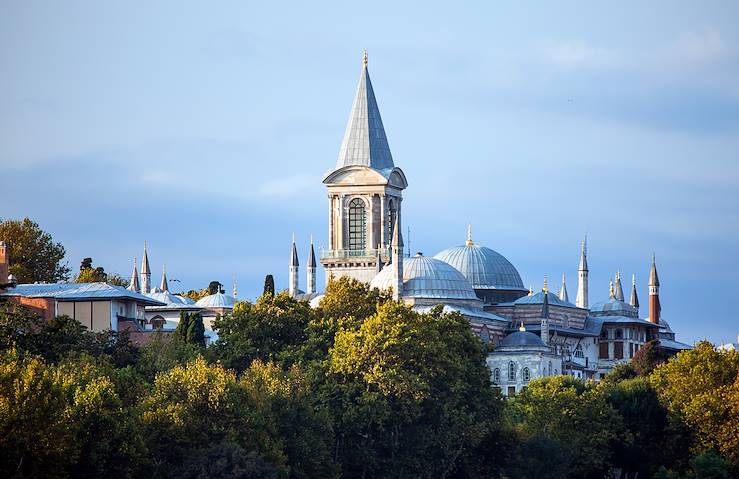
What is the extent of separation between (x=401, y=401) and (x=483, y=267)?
56.8 metres

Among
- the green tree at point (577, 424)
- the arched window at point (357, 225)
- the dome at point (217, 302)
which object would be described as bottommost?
the green tree at point (577, 424)

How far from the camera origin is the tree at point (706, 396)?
375ft

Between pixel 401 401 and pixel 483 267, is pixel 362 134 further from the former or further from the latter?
pixel 401 401

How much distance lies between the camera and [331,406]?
104 meters

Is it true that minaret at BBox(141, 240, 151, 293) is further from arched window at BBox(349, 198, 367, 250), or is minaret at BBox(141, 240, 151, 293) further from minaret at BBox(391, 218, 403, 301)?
minaret at BBox(391, 218, 403, 301)

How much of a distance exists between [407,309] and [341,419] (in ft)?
33.1

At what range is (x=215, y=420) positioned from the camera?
3531 inches

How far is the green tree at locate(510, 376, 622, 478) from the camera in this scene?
376 feet

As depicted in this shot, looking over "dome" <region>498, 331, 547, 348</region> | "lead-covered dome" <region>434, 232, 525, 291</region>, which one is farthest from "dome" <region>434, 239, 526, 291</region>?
"dome" <region>498, 331, 547, 348</region>

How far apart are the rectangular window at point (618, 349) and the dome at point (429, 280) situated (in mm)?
12429

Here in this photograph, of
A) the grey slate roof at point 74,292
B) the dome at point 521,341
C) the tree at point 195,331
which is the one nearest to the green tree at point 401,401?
the tree at point 195,331

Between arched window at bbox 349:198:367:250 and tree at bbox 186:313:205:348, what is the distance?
4026 centimetres

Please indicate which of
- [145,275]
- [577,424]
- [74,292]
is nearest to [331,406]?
[577,424]

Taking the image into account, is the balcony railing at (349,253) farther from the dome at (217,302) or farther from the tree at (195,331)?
the tree at (195,331)
